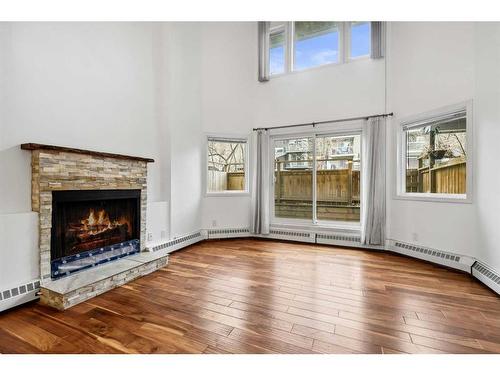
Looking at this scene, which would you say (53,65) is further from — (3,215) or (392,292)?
(392,292)

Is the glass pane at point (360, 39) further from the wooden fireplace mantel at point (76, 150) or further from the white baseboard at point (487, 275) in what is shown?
the wooden fireplace mantel at point (76, 150)

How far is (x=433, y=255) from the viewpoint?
335 cm

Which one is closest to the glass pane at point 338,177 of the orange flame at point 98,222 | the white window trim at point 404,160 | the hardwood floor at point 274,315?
the white window trim at point 404,160

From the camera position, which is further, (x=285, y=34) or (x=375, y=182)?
(x=285, y=34)

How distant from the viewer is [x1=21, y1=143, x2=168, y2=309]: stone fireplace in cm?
225

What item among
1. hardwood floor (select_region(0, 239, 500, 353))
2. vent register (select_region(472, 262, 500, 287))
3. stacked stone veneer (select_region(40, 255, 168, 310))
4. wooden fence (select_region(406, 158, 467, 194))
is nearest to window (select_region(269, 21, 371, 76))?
wooden fence (select_region(406, 158, 467, 194))

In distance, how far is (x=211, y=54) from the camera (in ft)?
15.0

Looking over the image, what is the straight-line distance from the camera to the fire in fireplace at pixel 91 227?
8.02ft

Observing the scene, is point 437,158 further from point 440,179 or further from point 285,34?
point 285,34

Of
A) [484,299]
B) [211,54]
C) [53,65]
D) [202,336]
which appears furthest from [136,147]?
[484,299]

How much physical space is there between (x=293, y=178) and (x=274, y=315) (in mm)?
3154

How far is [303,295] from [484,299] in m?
1.70

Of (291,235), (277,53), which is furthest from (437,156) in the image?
(277,53)

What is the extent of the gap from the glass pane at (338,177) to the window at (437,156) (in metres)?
0.74
